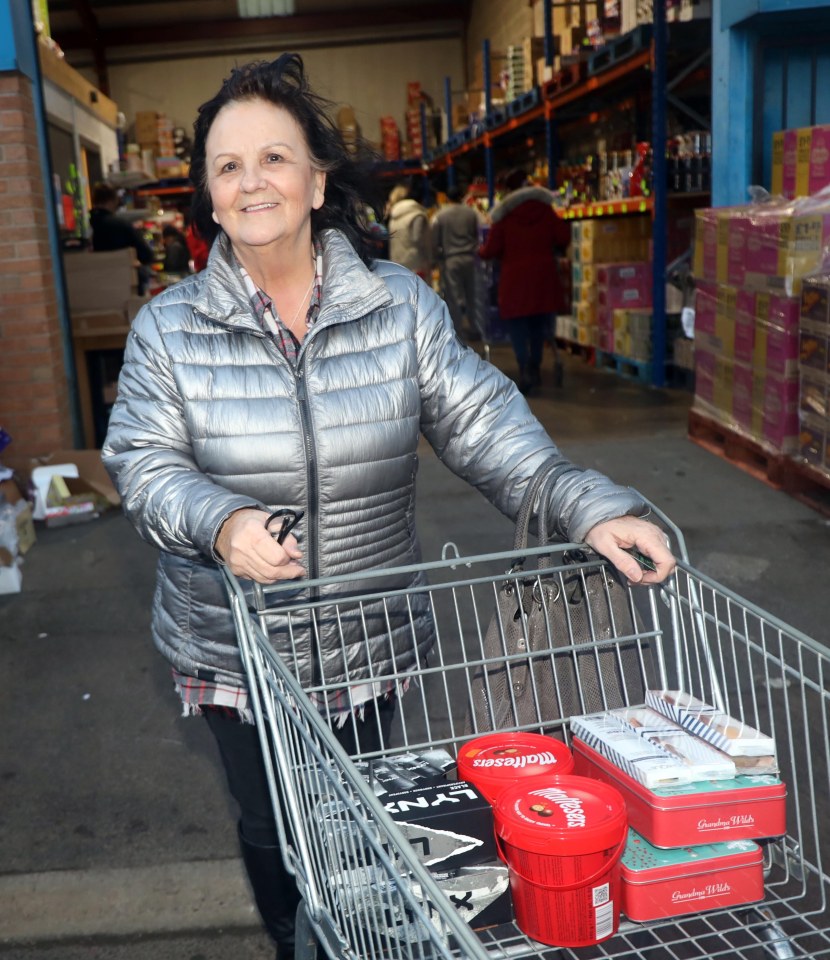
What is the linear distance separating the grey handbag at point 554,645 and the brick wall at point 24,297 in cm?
506

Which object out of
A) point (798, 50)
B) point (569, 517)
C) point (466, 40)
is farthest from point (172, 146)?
point (569, 517)

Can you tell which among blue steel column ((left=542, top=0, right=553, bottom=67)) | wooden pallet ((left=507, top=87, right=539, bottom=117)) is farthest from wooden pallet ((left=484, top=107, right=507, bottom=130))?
blue steel column ((left=542, top=0, right=553, bottom=67))

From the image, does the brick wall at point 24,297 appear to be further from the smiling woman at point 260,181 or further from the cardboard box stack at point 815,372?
the smiling woman at point 260,181

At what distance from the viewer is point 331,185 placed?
2137mm

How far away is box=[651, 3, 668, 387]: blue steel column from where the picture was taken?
7879 mm

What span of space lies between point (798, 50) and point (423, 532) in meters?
3.78

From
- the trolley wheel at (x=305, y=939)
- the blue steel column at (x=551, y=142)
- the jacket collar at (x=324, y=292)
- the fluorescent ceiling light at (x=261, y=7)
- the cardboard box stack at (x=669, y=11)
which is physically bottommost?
the trolley wheel at (x=305, y=939)

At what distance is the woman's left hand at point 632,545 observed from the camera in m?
1.59

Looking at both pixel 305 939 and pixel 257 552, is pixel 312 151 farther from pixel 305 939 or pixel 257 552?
pixel 305 939

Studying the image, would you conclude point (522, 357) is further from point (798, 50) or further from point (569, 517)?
point (569, 517)

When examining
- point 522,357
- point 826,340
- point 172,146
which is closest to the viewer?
point 826,340

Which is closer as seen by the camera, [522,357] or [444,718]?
[444,718]

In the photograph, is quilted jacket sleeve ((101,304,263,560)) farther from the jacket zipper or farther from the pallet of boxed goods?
the pallet of boxed goods

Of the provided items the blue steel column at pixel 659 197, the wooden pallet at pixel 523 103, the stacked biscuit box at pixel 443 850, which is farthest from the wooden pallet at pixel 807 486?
the wooden pallet at pixel 523 103
